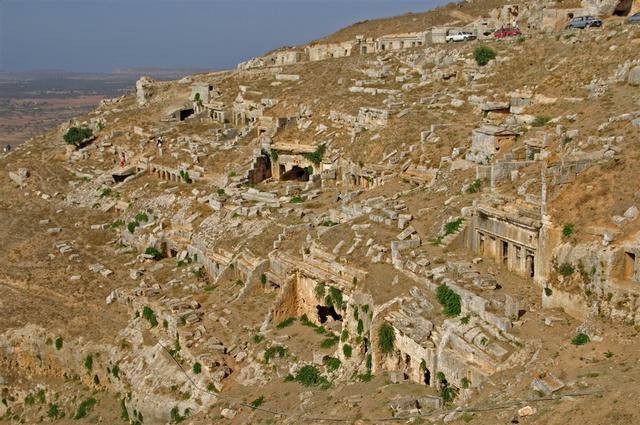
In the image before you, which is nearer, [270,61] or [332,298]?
[332,298]

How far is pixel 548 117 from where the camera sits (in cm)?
3130

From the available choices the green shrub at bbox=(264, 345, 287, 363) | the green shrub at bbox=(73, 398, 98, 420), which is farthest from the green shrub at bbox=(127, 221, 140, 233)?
the green shrub at bbox=(264, 345, 287, 363)

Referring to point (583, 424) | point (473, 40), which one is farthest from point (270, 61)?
point (583, 424)

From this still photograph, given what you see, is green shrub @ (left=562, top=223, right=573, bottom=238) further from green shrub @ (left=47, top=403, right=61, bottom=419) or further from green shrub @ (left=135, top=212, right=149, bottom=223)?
green shrub @ (left=135, top=212, right=149, bottom=223)

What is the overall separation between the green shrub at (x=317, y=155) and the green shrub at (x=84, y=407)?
17.0 metres

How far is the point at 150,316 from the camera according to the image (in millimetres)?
27531

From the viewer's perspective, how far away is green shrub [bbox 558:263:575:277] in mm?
18422

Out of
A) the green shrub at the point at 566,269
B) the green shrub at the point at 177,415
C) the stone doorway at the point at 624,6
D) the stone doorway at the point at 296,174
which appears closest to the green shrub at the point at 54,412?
the green shrub at the point at 177,415

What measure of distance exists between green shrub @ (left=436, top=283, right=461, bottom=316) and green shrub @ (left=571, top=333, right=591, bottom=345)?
328 centimetres

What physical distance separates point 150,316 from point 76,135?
2966 centimetres

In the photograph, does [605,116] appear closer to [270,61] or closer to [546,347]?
[546,347]

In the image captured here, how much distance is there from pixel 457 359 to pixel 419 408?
1.47m

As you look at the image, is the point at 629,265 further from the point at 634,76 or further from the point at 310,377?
the point at 634,76

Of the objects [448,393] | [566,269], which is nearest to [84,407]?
[448,393]
